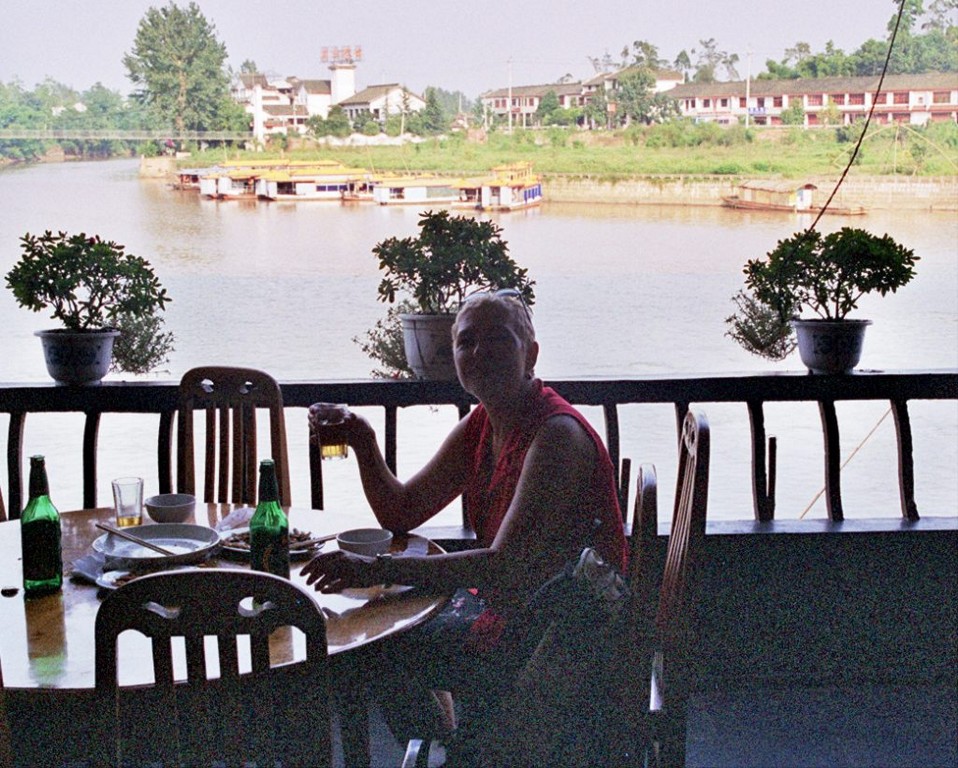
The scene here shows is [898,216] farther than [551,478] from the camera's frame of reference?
Yes

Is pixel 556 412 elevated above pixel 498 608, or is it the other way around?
pixel 556 412

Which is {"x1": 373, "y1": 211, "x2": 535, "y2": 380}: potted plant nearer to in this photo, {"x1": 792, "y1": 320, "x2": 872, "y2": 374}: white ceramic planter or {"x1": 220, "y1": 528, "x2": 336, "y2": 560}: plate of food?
{"x1": 792, "y1": 320, "x2": 872, "y2": 374}: white ceramic planter

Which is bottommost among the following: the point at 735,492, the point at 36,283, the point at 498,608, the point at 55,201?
the point at 735,492

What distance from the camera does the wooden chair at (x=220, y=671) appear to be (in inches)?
45.8

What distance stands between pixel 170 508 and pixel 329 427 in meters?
0.35

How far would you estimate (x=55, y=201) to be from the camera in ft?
12.6

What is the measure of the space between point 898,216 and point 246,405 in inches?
95.6

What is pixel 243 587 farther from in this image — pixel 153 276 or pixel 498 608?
pixel 153 276

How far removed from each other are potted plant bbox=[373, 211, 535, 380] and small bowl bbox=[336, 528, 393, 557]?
1.29m

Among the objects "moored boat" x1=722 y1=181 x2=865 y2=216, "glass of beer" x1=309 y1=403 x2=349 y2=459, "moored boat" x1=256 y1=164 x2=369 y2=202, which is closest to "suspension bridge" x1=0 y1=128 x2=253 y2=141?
"moored boat" x1=256 y1=164 x2=369 y2=202

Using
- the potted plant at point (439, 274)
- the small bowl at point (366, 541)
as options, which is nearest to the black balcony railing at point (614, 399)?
the potted plant at point (439, 274)

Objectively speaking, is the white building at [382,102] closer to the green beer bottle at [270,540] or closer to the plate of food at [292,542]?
the plate of food at [292,542]

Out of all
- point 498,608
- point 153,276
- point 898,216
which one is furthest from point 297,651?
point 898,216

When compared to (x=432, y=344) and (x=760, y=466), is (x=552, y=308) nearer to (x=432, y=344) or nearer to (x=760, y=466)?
(x=432, y=344)
